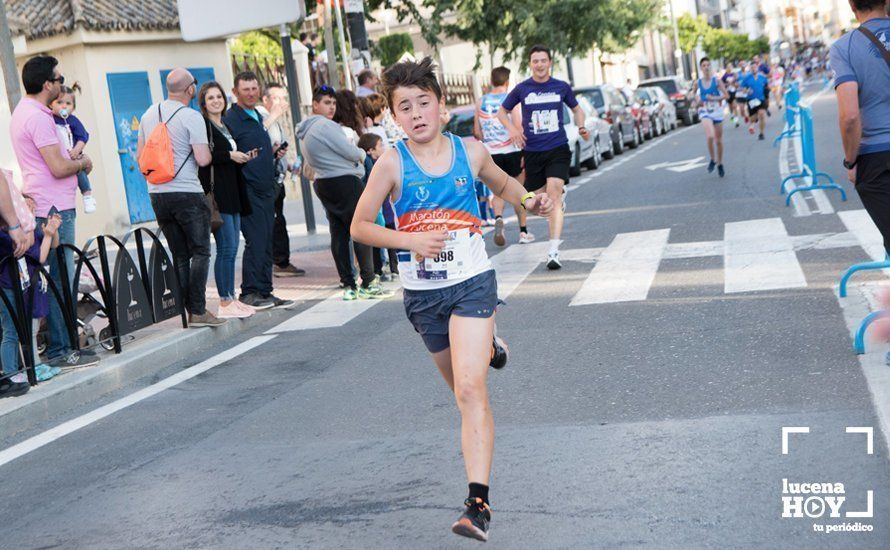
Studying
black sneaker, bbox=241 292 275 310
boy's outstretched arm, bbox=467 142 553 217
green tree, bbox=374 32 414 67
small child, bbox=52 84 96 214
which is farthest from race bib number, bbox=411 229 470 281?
green tree, bbox=374 32 414 67

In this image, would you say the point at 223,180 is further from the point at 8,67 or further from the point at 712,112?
the point at 712,112

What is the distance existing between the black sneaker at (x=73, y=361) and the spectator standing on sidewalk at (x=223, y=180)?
161cm

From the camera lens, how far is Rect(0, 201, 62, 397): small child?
805 centimetres

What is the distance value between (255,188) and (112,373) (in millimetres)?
2721

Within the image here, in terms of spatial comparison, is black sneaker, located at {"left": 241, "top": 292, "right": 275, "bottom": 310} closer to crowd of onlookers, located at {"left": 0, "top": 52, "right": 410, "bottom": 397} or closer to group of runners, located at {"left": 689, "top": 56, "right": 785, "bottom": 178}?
crowd of onlookers, located at {"left": 0, "top": 52, "right": 410, "bottom": 397}

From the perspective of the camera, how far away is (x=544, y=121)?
39.2 feet

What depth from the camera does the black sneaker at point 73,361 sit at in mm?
8836

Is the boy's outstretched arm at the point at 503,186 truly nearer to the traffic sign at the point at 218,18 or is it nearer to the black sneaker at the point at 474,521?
the black sneaker at the point at 474,521

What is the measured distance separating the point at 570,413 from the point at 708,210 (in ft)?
29.0

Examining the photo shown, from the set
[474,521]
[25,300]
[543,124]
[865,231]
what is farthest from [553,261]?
[474,521]

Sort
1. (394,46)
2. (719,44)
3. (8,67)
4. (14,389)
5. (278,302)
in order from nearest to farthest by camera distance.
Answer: (14,389) < (8,67) < (278,302) < (394,46) < (719,44)

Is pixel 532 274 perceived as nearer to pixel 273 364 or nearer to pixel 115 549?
pixel 273 364

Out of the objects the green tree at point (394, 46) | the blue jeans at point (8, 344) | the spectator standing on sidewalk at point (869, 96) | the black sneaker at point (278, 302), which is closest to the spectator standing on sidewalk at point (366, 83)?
the black sneaker at point (278, 302)

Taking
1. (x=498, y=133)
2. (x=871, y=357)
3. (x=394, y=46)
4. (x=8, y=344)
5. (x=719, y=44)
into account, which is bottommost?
(x=871, y=357)
